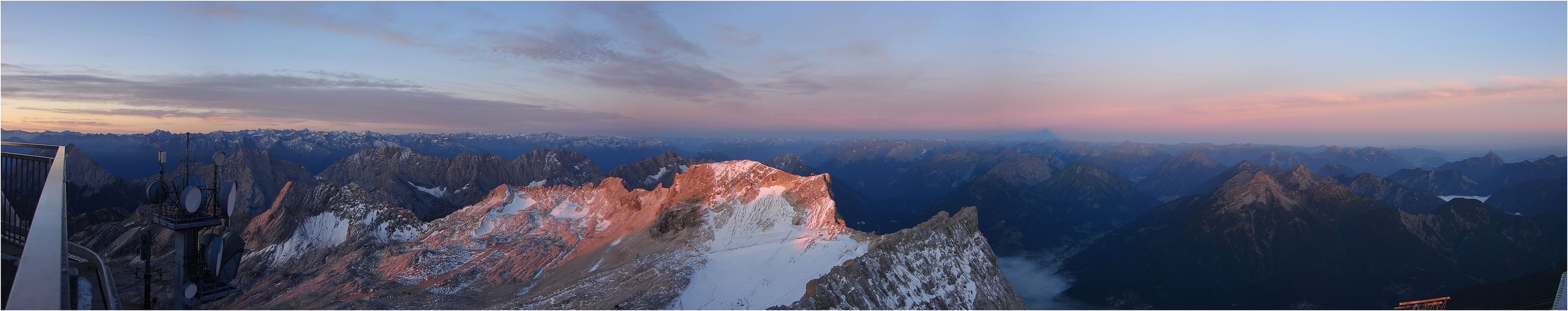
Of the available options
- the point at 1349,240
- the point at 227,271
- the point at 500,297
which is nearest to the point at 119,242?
the point at 500,297

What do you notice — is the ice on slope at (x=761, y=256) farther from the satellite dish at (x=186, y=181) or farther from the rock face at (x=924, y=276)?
the satellite dish at (x=186, y=181)

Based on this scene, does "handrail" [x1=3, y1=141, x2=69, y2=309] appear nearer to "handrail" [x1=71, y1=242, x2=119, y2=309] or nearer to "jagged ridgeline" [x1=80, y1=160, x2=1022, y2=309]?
"handrail" [x1=71, y1=242, x2=119, y2=309]

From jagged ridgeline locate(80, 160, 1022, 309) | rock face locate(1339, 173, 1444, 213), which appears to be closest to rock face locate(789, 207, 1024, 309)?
jagged ridgeline locate(80, 160, 1022, 309)

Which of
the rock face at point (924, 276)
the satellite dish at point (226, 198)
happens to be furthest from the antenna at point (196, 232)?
the rock face at point (924, 276)

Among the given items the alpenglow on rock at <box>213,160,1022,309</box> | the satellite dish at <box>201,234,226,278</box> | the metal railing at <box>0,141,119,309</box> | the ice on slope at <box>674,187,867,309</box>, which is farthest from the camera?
the ice on slope at <box>674,187,867,309</box>

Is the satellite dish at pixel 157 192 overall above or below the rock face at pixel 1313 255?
above
